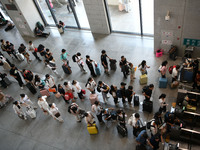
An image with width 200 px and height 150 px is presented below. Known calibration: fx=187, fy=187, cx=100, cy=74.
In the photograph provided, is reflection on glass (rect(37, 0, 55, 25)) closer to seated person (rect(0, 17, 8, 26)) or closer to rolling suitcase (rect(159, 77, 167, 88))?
seated person (rect(0, 17, 8, 26))

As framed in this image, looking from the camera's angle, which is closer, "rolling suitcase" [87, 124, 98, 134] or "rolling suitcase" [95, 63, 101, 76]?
"rolling suitcase" [87, 124, 98, 134]

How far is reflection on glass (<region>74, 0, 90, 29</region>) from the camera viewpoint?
13.2 m

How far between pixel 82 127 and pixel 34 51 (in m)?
6.12

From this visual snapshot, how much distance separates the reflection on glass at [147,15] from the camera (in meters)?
10.8

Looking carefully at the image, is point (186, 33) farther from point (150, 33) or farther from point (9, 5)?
point (9, 5)

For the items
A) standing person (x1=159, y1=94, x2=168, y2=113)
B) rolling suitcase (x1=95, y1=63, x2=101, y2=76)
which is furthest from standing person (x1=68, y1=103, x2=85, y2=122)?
standing person (x1=159, y1=94, x2=168, y2=113)

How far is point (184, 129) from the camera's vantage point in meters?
6.64

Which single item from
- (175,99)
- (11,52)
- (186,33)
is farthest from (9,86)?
(186,33)

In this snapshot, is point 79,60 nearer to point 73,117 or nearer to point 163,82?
point 73,117

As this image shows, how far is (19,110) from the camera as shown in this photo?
27.5 feet

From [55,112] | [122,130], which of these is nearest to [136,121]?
[122,130]

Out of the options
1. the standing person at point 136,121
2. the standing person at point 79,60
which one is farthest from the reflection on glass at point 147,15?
the standing person at point 136,121

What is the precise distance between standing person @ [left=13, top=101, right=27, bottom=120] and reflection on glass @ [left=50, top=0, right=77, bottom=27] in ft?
26.2

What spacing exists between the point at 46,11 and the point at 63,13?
59.3 inches
